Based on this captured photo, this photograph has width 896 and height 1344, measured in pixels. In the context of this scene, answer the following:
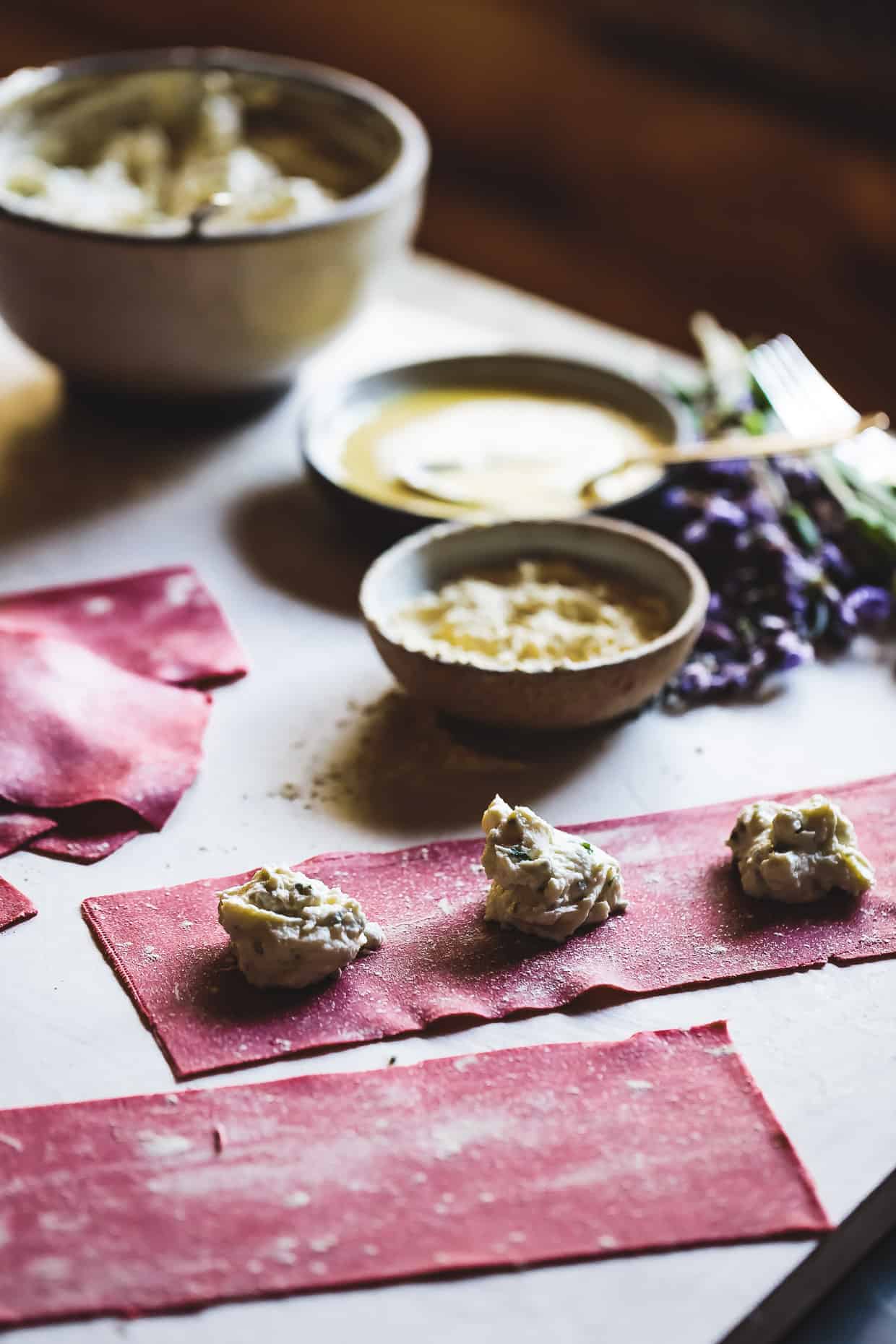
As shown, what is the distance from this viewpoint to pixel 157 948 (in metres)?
1.07

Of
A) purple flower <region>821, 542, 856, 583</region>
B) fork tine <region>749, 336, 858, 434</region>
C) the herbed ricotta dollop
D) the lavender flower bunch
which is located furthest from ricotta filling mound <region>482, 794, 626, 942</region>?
fork tine <region>749, 336, 858, 434</region>

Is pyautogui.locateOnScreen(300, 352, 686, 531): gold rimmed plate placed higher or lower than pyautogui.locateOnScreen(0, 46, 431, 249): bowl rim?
lower

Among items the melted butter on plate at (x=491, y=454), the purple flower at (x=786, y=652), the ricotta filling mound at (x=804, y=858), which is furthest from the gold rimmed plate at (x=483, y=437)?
the ricotta filling mound at (x=804, y=858)

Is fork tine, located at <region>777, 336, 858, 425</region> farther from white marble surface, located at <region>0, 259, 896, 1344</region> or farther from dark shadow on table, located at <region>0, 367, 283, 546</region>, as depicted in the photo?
dark shadow on table, located at <region>0, 367, 283, 546</region>

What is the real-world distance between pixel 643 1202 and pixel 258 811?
19.0 inches

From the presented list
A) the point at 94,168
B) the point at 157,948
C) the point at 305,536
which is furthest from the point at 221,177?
the point at 157,948

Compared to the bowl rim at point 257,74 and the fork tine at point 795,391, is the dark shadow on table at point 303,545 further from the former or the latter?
the fork tine at point 795,391

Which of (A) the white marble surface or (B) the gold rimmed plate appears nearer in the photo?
(A) the white marble surface

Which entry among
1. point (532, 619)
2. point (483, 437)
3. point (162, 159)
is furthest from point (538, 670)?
point (162, 159)

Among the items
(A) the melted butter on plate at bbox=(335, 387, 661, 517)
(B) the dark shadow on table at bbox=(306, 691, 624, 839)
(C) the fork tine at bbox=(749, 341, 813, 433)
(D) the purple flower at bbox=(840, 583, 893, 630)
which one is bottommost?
(B) the dark shadow on table at bbox=(306, 691, 624, 839)

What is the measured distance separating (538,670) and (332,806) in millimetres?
205

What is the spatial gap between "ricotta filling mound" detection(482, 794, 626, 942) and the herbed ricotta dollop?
7.4 inches

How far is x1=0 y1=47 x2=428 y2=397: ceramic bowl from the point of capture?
1.63 metres

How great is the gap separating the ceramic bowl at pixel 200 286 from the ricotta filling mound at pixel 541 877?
2.68ft
